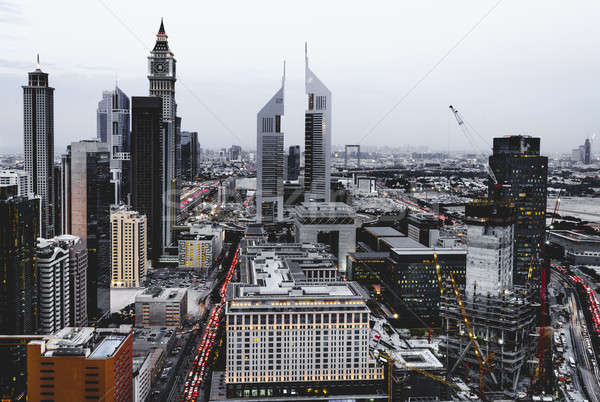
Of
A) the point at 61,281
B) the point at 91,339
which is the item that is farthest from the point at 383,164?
the point at 91,339

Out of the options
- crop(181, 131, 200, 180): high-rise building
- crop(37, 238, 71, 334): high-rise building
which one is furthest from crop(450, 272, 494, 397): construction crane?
crop(181, 131, 200, 180): high-rise building

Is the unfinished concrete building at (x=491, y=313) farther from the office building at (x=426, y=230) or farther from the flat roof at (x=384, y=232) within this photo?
the flat roof at (x=384, y=232)

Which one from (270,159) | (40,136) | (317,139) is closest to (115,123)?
(270,159)

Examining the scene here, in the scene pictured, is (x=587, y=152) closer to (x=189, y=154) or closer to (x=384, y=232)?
(x=384, y=232)

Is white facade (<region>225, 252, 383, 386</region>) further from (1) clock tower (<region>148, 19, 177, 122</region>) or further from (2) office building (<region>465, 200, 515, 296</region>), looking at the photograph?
(1) clock tower (<region>148, 19, 177, 122</region>)

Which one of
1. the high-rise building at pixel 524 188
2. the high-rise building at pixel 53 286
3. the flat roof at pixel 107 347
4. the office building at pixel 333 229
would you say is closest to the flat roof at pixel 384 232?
the office building at pixel 333 229

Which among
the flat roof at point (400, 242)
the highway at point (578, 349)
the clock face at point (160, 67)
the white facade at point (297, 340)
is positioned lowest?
the highway at point (578, 349)

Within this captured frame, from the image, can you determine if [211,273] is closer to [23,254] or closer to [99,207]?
[99,207]
